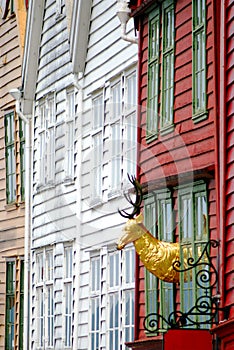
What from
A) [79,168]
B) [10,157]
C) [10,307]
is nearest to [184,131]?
[79,168]

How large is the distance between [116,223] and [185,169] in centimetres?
478

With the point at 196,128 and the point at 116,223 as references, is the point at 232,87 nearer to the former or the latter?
the point at 196,128

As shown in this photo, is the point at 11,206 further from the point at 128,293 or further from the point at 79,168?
the point at 128,293

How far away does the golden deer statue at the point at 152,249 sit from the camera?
658 inches

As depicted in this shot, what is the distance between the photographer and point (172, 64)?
57.8 feet

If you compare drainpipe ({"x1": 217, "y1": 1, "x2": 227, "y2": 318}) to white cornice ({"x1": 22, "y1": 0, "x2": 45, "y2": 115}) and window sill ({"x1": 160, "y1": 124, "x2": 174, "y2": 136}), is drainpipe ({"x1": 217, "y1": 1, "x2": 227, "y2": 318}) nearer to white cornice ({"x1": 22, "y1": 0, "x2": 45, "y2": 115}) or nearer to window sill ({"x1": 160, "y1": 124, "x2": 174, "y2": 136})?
window sill ({"x1": 160, "y1": 124, "x2": 174, "y2": 136})

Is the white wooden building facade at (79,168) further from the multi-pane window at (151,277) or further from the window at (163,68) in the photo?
the multi-pane window at (151,277)

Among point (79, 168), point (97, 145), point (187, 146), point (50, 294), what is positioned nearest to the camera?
point (187, 146)

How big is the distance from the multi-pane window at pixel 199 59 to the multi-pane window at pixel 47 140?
914cm

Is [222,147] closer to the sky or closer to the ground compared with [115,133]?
closer to the ground

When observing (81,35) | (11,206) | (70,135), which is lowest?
(11,206)

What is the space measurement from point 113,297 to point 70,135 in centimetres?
410

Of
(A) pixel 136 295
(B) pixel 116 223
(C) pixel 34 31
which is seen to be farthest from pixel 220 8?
(C) pixel 34 31

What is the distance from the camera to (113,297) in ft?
71.1
